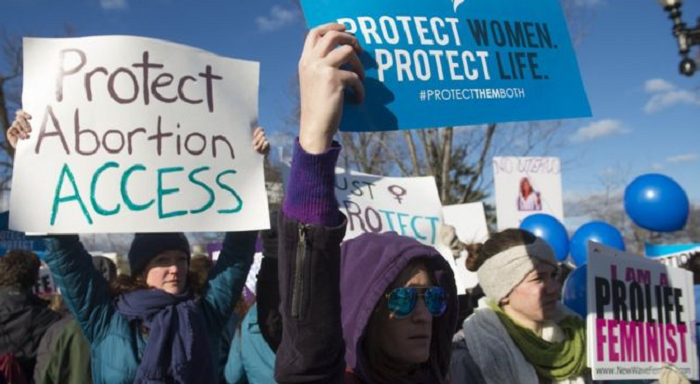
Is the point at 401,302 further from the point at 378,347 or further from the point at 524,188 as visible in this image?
the point at 524,188

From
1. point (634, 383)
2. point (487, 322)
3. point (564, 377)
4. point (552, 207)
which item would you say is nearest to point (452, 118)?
point (487, 322)

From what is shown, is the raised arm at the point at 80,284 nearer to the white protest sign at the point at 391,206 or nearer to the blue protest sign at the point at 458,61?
the blue protest sign at the point at 458,61

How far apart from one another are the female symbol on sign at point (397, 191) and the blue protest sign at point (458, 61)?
2368 millimetres

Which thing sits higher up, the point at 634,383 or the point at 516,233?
the point at 516,233

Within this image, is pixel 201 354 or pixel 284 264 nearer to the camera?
pixel 284 264

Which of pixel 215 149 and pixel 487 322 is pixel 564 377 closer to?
pixel 487 322

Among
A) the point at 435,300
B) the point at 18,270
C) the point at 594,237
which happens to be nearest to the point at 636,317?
the point at 435,300

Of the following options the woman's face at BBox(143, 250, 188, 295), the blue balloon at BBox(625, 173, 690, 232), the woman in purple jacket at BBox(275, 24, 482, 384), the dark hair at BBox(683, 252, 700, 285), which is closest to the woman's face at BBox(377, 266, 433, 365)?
the woman in purple jacket at BBox(275, 24, 482, 384)

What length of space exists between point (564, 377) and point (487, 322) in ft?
1.21

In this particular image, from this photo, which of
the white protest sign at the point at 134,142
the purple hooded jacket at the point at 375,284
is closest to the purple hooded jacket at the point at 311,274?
the purple hooded jacket at the point at 375,284

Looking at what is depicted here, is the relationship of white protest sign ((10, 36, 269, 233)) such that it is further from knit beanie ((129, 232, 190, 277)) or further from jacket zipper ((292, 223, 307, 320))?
jacket zipper ((292, 223, 307, 320))

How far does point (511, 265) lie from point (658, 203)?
20.0 ft

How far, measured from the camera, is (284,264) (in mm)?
1147

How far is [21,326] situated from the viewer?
153 inches
